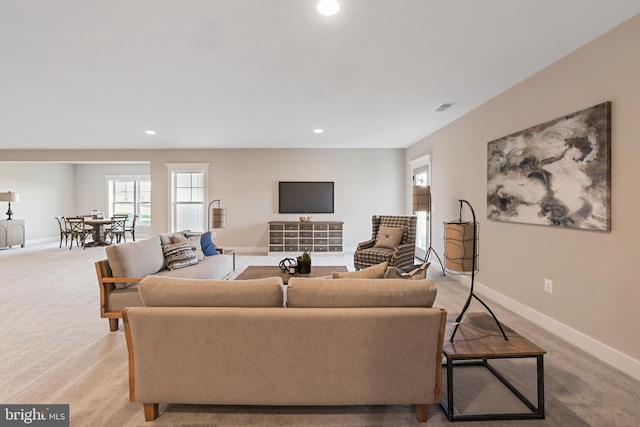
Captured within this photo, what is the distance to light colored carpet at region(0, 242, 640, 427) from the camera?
183 centimetres

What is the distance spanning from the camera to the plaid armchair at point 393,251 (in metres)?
4.72

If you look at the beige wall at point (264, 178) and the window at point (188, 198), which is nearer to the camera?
the beige wall at point (264, 178)

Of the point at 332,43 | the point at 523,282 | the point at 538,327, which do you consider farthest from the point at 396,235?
the point at 332,43

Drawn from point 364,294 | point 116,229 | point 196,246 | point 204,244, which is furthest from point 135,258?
point 116,229

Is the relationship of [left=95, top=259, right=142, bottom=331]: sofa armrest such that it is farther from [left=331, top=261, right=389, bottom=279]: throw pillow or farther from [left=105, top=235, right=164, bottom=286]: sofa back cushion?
[left=331, top=261, right=389, bottom=279]: throw pillow

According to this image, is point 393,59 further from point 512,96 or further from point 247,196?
point 247,196

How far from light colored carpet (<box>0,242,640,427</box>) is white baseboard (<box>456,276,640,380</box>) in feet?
0.20

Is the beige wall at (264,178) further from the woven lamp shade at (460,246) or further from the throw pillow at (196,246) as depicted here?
the woven lamp shade at (460,246)

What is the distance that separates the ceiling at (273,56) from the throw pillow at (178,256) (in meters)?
1.89

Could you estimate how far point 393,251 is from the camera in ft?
16.1

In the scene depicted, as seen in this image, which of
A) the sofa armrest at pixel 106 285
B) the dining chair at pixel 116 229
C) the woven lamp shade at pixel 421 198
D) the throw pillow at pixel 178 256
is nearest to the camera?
the sofa armrest at pixel 106 285

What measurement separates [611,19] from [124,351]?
15.0 feet

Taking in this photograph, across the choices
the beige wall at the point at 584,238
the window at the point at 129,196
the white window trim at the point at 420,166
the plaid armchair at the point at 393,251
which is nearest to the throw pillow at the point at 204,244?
the plaid armchair at the point at 393,251

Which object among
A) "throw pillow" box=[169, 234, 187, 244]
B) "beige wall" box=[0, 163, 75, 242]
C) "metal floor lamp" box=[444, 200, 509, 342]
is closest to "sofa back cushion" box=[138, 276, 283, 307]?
"metal floor lamp" box=[444, 200, 509, 342]
